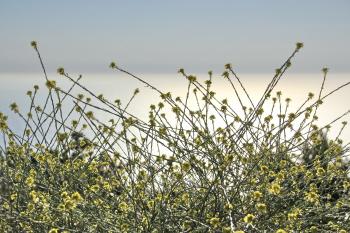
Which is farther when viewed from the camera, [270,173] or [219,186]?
[270,173]

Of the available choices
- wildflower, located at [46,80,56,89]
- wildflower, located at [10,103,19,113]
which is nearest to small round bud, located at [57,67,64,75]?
wildflower, located at [46,80,56,89]

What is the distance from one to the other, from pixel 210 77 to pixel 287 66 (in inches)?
41.6

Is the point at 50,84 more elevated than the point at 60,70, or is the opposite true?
the point at 60,70

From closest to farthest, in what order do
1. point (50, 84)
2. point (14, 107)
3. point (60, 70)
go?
point (50, 84), point (60, 70), point (14, 107)

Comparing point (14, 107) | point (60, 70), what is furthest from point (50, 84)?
point (14, 107)

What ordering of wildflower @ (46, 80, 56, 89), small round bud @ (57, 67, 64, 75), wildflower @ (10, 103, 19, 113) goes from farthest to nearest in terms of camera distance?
1. wildflower @ (10, 103, 19, 113)
2. small round bud @ (57, 67, 64, 75)
3. wildflower @ (46, 80, 56, 89)

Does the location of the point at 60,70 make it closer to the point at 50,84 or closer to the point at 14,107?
the point at 50,84

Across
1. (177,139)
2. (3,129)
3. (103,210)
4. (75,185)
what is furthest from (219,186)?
(3,129)

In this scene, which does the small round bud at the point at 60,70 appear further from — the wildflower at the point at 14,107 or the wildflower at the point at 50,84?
the wildflower at the point at 14,107

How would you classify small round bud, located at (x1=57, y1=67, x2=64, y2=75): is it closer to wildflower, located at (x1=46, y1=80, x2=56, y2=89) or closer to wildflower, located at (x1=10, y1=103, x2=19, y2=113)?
wildflower, located at (x1=46, y1=80, x2=56, y2=89)

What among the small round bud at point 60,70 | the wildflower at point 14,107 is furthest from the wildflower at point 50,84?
the wildflower at point 14,107

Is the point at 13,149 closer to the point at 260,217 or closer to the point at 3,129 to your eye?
the point at 3,129

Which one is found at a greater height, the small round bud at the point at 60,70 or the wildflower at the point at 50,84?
the small round bud at the point at 60,70

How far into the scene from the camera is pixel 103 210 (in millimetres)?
4809
